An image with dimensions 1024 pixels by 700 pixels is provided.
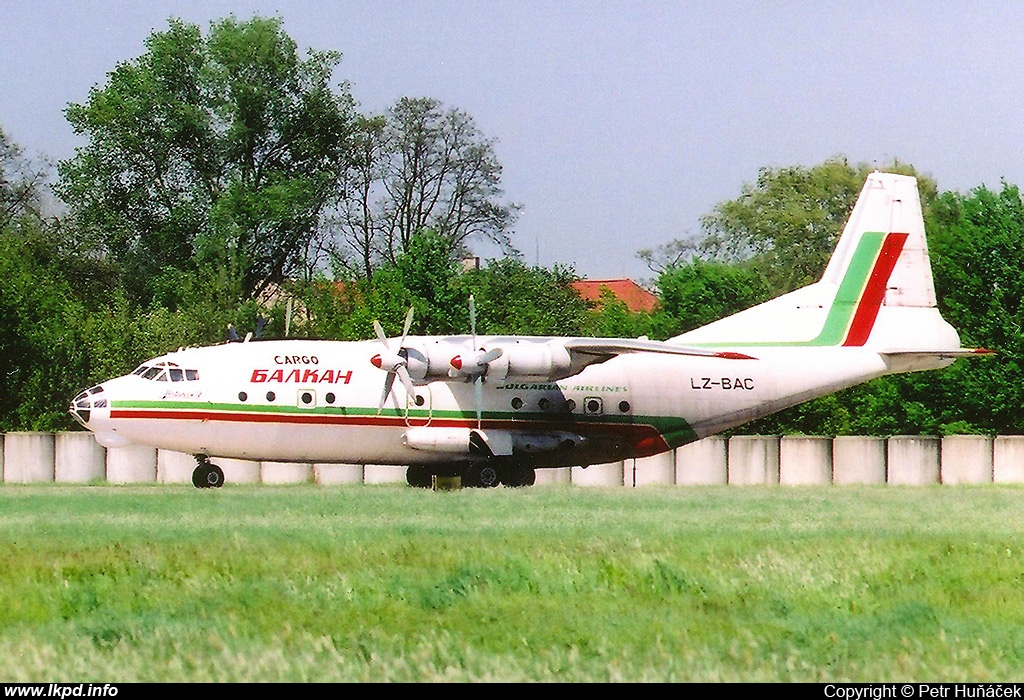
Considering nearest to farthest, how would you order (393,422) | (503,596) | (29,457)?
(503,596), (393,422), (29,457)

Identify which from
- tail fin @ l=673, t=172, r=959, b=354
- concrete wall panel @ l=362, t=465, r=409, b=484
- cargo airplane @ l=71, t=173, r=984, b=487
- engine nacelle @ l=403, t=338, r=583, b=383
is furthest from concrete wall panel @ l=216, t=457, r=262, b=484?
tail fin @ l=673, t=172, r=959, b=354

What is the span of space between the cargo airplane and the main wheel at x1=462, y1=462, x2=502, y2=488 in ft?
0.12

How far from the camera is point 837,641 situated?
→ 14.4m

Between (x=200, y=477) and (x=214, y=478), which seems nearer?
(x=200, y=477)

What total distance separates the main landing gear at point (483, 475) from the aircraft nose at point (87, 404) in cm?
854

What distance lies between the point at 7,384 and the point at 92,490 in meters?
17.2

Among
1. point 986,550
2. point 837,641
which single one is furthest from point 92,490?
point 837,641

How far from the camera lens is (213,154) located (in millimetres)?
80312

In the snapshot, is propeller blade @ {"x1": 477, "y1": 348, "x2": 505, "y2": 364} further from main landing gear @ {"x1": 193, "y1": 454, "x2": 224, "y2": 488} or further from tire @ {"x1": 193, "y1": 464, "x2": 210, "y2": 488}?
tire @ {"x1": 193, "y1": 464, "x2": 210, "y2": 488}

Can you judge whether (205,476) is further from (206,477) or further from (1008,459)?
(1008,459)

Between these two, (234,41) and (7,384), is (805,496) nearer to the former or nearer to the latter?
(7,384)

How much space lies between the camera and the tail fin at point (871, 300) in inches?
1626

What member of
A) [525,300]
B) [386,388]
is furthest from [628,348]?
[525,300]

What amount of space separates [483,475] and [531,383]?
106 inches
